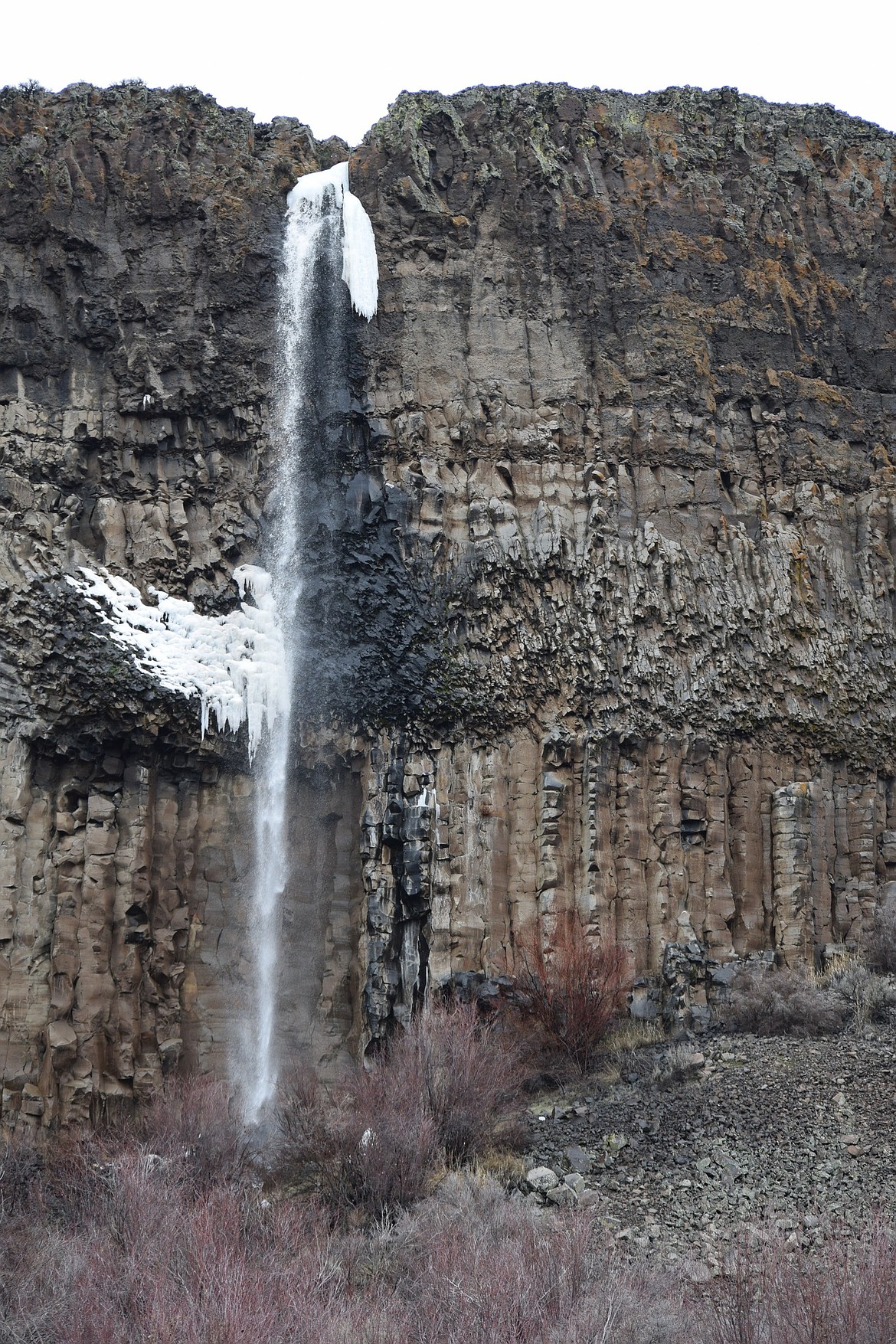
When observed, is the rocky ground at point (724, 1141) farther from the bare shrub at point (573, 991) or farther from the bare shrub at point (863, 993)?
the bare shrub at point (573, 991)

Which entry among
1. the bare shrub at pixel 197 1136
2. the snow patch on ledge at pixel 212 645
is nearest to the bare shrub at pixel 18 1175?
the bare shrub at pixel 197 1136

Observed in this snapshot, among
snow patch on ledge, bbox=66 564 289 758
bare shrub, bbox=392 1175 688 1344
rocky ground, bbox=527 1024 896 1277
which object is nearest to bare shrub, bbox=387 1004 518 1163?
rocky ground, bbox=527 1024 896 1277

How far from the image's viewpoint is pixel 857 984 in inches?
798

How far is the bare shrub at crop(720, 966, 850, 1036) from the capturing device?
19.6m

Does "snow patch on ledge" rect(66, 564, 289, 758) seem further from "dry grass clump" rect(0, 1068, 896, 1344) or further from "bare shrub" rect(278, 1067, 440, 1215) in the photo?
"dry grass clump" rect(0, 1068, 896, 1344)

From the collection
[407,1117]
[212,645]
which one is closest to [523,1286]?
[407,1117]

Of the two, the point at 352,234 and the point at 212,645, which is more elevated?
Answer: the point at 352,234

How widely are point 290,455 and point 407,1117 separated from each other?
12644 millimetres

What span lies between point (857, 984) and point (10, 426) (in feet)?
51.7

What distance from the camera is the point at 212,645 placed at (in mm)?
24266

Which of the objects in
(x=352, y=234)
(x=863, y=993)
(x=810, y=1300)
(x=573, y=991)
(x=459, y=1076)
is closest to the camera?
(x=810, y=1300)

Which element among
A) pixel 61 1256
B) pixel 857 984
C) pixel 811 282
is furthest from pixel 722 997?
pixel 811 282

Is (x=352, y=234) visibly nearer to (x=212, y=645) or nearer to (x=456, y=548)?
(x=456, y=548)

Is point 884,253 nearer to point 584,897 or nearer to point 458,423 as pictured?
point 458,423
